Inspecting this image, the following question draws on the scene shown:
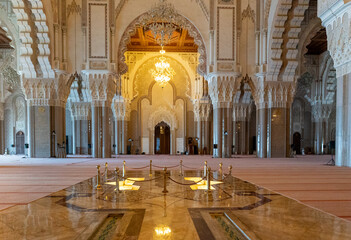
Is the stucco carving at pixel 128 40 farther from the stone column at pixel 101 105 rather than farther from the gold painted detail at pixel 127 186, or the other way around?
the gold painted detail at pixel 127 186

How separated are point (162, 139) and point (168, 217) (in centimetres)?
1506

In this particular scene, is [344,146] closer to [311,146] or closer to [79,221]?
[79,221]

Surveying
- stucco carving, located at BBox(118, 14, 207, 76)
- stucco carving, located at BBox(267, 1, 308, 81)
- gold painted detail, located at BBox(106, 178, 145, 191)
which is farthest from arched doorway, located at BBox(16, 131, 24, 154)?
gold painted detail, located at BBox(106, 178, 145, 191)

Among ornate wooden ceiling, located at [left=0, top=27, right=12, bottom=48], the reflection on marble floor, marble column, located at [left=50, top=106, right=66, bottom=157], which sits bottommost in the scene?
the reflection on marble floor

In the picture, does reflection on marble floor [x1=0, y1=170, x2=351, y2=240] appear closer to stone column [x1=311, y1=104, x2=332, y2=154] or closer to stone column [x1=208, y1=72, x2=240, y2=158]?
stone column [x1=208, y1=72, x2=240, y2=158]

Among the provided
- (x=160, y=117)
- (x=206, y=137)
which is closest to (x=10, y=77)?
(x=160, y=117)

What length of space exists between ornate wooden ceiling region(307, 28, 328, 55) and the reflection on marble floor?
12.3 meters

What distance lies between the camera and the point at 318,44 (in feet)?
49.0

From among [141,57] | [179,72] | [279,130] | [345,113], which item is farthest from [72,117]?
[345,113]

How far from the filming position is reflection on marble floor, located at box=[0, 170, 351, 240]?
221 cm

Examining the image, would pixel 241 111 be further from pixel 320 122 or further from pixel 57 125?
pixel 57 125

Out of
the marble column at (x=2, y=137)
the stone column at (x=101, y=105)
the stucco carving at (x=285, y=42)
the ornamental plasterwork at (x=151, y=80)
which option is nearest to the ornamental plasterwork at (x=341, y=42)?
the stucco carving at (x=285, y=42)

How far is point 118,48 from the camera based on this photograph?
10703mm

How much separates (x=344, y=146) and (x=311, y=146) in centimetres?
1088
